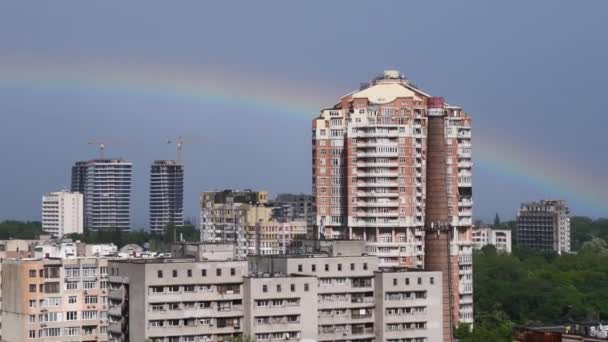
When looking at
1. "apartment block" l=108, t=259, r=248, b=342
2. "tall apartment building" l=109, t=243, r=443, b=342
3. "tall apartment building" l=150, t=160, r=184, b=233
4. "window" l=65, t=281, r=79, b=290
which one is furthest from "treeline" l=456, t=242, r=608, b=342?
"tall apartment building" l=150, t=160, r=184, b=233

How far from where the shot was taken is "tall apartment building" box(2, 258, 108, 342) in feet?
183

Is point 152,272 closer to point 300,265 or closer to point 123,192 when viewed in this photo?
point 300,265

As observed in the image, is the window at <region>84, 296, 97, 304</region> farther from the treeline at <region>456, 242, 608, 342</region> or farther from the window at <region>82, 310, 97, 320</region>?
the treeline at <region>456, 242, 608, 342</region>

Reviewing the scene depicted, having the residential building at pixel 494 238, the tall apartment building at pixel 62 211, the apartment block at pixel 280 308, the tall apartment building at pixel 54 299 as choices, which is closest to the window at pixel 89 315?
the tall apartment building at pixel 54 299

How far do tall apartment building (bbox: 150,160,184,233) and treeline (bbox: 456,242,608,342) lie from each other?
72.9 meters

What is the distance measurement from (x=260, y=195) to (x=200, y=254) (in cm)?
6523

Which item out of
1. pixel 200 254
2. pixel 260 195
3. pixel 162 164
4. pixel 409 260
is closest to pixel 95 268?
pixel 200 254

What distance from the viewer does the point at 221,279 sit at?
169ft

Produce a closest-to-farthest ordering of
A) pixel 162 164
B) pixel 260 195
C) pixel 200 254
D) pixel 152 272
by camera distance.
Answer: pixel 152 272, pixel 200 254, pixel 260 195, pixel 162 164

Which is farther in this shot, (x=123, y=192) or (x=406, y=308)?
(x=123, y=192)

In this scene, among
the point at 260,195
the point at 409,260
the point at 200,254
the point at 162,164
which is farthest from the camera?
the point at 162,164

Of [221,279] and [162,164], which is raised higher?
[162,164]

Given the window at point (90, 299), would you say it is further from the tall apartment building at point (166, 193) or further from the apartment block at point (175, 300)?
the tall apartment building at point (166, 193)

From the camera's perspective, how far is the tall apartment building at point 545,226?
161 m
